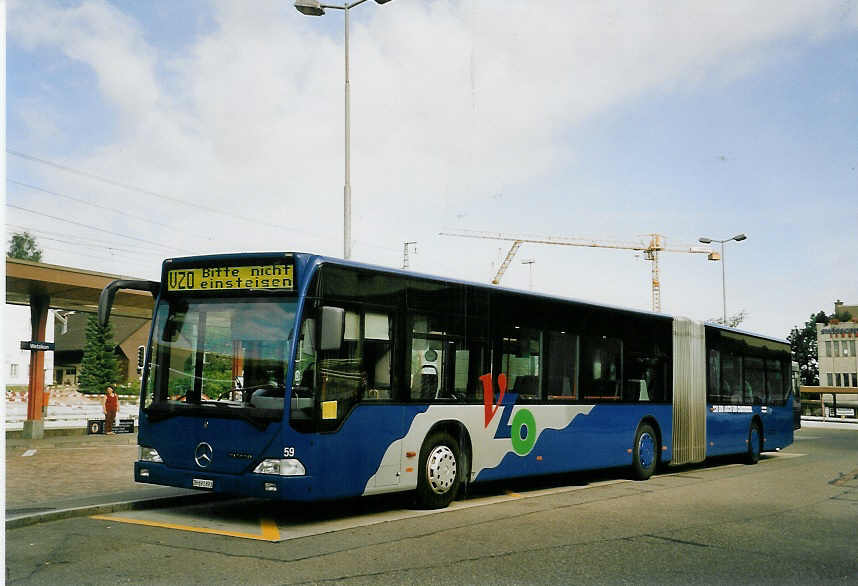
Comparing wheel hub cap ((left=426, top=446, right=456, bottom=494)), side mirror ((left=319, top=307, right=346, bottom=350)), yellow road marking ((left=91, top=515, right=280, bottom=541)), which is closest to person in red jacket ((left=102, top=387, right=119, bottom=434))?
yellow road marking ((left=91, top=515, right=280, bottom=541))

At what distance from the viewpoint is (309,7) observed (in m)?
18.6

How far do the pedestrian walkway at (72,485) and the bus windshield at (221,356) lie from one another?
144 cm

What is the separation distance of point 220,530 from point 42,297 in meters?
18.3

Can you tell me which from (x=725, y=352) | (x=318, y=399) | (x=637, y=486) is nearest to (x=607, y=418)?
(x=637, y=486)

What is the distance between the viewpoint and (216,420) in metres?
9.89

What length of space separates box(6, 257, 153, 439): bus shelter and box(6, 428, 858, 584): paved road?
1380 cm

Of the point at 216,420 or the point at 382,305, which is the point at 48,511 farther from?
the point at 382,305

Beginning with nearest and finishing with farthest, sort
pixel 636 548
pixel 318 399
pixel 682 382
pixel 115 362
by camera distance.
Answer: pixel 636 548, pixel 318 399, pixel 682 382, pixel 115 362

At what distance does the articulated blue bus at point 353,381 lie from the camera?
31.7 feet

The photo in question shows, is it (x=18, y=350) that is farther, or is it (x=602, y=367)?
(x=18, y=350)

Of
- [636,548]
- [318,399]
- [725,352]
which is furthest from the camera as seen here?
[725,352]

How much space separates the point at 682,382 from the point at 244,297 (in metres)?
10.8

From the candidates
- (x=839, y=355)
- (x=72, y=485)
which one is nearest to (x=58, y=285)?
(x=72, y=485)

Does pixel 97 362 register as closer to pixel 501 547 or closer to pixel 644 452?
pixel 644 452
